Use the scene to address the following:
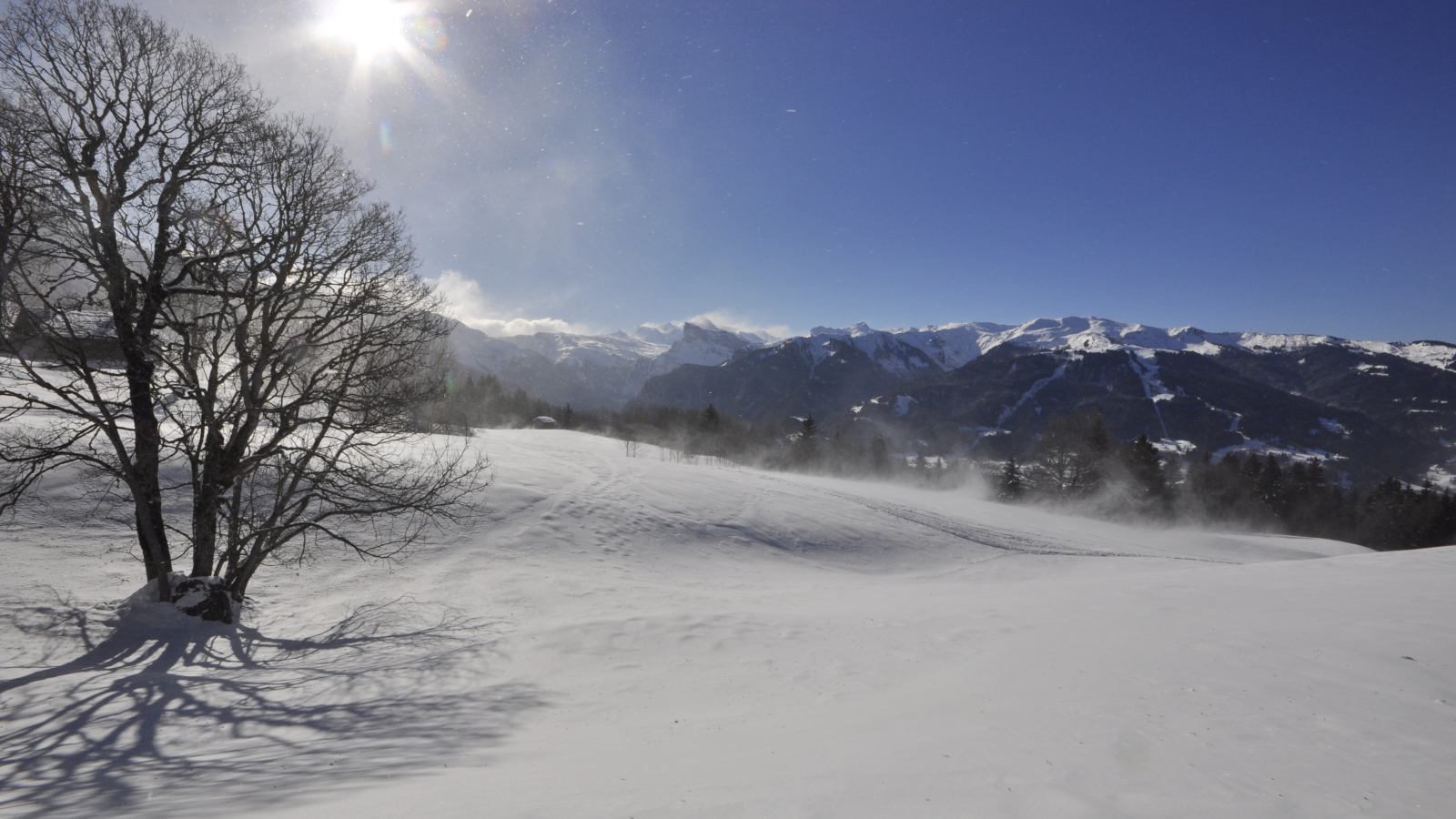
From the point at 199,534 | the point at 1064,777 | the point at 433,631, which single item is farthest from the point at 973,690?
the point at 199,534

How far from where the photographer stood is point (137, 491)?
31.0 feet

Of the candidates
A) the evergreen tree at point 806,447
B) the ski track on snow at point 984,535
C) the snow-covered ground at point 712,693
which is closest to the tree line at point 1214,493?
the evergreen tree at point 806,447

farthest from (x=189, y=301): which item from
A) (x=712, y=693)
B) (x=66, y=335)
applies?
(x=712, y=693)

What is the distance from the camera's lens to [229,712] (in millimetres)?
6590

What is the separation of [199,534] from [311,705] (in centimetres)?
571

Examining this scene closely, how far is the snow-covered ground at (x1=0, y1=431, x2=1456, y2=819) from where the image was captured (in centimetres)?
408

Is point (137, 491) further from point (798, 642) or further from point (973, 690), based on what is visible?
point (973, 690)

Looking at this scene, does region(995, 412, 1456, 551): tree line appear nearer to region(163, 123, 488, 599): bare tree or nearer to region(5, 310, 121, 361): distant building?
region(163, 123, 488, 599): bare tree

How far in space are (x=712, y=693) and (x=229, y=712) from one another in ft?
19.7

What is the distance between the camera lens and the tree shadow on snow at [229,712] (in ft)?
15.4

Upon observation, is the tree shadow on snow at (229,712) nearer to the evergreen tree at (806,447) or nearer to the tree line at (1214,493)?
the tree line at (1214,493)

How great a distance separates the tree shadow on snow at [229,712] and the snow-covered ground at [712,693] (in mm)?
47

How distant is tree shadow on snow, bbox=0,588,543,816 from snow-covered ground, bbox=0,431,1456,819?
0.16ft

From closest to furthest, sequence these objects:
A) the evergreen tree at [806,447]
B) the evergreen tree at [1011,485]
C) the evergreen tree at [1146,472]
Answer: the evergreen tree at [1146,472], the evergreen tree at [1011,485], the evergreen tree at [806,447]
